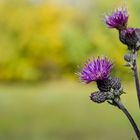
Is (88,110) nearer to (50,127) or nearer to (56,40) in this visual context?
(50,127)

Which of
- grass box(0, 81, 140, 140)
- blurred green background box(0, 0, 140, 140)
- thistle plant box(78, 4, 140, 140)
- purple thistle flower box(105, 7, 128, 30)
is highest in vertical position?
blurred green background box(0, 0, 140, 140)

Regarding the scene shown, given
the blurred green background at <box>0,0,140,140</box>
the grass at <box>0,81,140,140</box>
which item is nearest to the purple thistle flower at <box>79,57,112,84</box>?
the grass at <box>0,81,140,140</box>

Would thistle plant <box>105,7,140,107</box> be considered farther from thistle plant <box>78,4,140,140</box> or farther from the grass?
the grass

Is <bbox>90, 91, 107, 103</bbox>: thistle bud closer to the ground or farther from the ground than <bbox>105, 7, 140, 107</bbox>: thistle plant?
closer to the ground

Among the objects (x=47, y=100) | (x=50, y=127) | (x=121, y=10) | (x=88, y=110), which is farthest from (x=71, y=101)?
(x=121, y=10)

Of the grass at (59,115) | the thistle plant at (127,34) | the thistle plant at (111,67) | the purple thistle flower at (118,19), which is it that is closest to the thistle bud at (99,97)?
the thistle plant at (111,67)

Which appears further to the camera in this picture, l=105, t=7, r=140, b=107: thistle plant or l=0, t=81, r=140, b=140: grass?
l=0, t=81, r=140, b=140: grass
